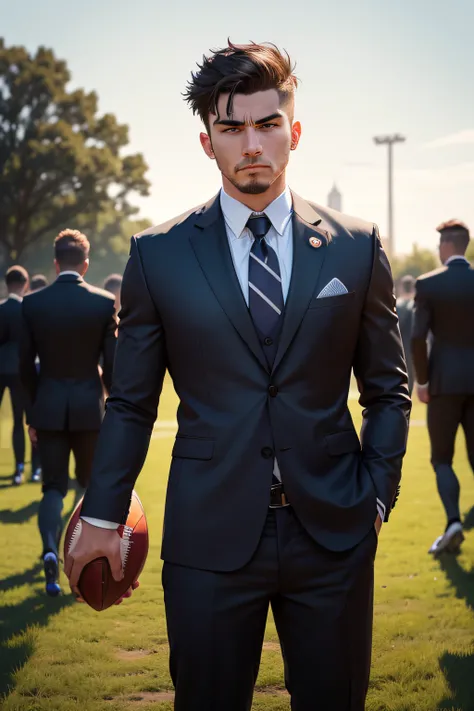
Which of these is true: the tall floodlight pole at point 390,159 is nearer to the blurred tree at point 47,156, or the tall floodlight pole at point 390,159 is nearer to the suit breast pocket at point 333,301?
the blurred tree at point 47,156

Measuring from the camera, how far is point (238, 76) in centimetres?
309

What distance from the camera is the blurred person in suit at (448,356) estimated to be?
7.80 m

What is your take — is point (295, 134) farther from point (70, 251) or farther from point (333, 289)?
point (70, 251)

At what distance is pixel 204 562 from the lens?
3018 millimetres

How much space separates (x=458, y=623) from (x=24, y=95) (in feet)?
142

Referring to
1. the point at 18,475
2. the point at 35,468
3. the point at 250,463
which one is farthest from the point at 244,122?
the point at 35,468

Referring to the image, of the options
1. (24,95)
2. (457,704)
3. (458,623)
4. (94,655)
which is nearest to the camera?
(457,704)

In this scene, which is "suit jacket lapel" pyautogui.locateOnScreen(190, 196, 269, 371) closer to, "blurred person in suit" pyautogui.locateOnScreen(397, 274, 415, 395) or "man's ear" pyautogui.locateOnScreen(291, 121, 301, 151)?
"man's ear" pyautogui.locateOnScreen(291, 121, 301, 151)

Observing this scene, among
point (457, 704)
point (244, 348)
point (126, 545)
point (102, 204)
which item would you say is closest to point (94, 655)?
point (457, 704)

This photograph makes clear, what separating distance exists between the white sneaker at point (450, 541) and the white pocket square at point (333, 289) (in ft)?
18.0

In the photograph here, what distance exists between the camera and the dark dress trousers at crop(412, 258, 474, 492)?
25.5 ft

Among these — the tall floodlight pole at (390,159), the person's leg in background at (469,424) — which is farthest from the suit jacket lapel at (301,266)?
the tall floodlight pole at (390,159)

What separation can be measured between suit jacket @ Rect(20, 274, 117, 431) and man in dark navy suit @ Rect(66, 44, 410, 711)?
166 inches

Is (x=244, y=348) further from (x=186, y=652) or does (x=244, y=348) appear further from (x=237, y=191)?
(x=186, y=652)
